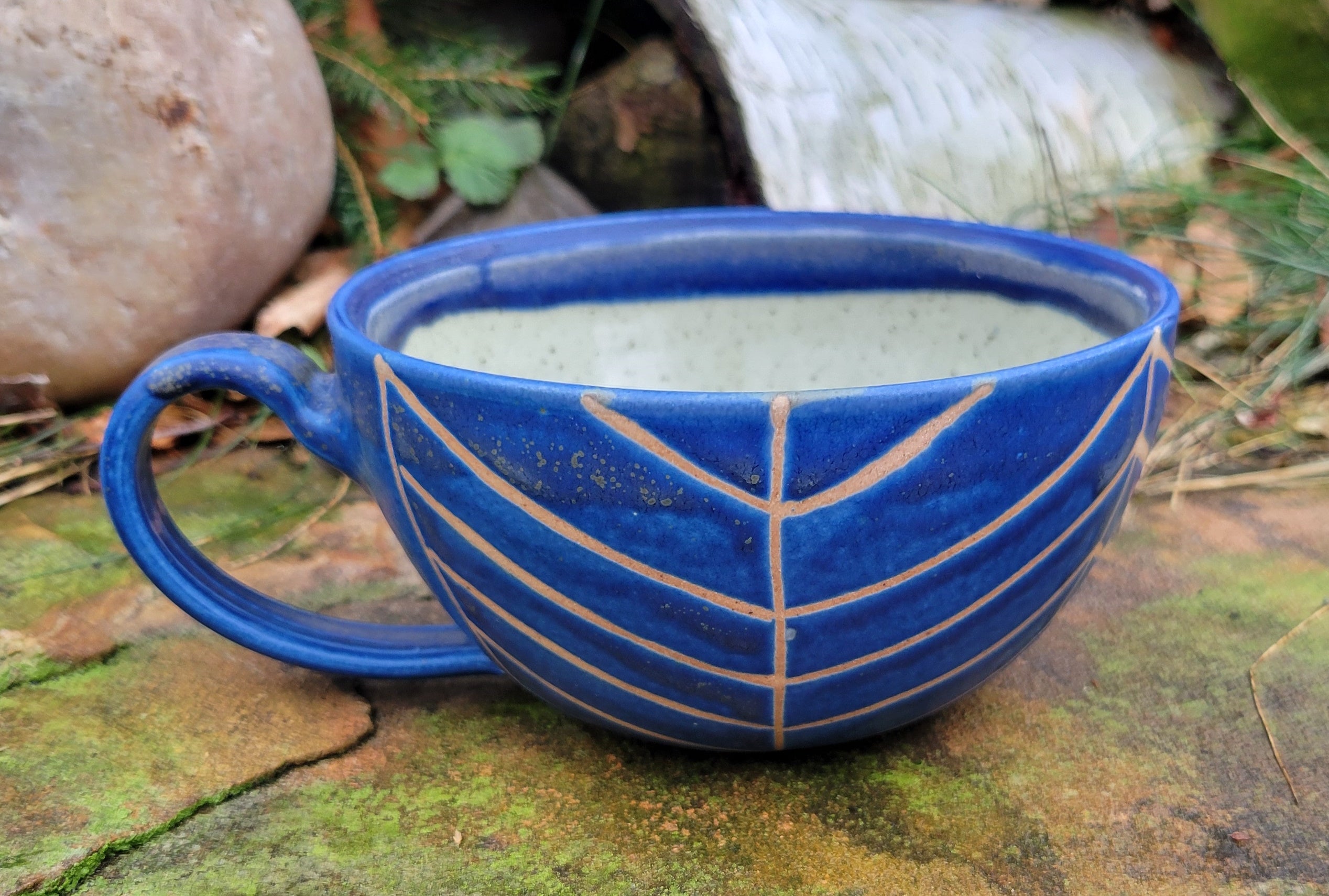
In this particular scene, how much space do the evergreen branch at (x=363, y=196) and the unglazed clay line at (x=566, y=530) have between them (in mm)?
983

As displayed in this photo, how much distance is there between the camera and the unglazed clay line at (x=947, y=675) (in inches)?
24.0

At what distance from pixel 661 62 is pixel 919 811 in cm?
109

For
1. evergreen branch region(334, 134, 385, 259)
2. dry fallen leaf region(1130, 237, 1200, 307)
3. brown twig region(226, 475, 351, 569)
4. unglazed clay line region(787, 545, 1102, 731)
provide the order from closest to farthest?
unglazed clay line region(787, 545, 1102, 731), brown twig region(226, 475, 351, 569), evergreen branch region(334, 134, 385, 259), dry fallen leaf region(1130, 237, 1200, 307)

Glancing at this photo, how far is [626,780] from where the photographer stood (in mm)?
659

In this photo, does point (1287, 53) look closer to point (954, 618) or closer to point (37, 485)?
point (954, 618)

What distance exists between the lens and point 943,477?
20.6 inches

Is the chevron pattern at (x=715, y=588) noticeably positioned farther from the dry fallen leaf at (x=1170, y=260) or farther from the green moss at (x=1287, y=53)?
the green moss at (x=1287, y=53)

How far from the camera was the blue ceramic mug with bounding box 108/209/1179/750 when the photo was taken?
51cm

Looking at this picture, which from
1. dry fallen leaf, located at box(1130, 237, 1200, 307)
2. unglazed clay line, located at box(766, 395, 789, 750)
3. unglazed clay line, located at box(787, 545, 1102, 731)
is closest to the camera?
unglazed clay line, located at box(766, 395, 789, 750)

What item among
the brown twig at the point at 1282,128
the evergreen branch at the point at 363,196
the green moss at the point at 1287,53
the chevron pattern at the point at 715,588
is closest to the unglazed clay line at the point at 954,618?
the chevron pattern at the point at 715,588

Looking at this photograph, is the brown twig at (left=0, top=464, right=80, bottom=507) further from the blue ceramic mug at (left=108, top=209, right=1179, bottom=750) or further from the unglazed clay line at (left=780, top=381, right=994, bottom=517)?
the unglazed clay line at (left=780, top=381, right=994, bottom=517)

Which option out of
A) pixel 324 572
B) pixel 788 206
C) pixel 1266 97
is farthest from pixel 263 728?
pixel 1266 97

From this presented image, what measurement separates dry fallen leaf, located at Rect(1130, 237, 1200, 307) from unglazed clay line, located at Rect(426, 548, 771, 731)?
1.32 m

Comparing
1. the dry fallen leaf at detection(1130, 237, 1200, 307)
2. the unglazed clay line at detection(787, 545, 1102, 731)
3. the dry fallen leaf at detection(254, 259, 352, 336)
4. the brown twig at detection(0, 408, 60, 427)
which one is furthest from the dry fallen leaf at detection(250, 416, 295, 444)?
the dry fallen leaf at detection(1130, 237, 1200, 307)
